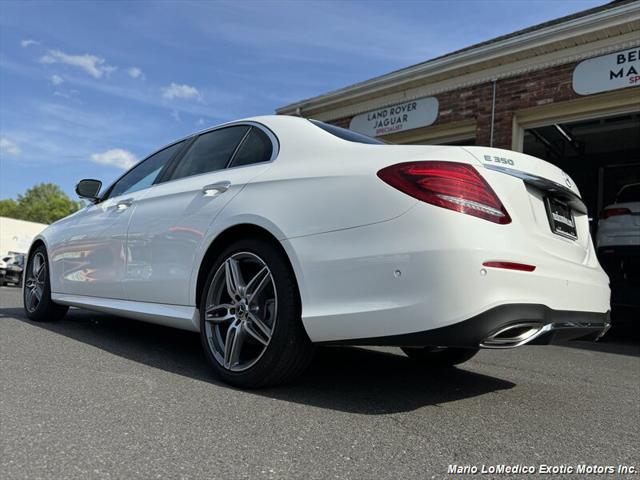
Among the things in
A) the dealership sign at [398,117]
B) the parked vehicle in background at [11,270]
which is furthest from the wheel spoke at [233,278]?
the parked vehicle in background at [11,270]

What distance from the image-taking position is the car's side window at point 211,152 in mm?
3547

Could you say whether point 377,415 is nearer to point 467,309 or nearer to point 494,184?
point 467,309

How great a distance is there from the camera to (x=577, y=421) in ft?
8.79

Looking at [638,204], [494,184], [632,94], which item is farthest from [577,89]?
[494,184]

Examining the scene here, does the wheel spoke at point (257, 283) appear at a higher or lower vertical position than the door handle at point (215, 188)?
lower

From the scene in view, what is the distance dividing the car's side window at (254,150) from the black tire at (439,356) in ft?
5.81

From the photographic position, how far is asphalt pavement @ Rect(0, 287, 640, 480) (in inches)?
74.4

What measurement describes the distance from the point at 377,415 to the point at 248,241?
112 centimetres

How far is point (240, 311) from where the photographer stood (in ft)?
9.59

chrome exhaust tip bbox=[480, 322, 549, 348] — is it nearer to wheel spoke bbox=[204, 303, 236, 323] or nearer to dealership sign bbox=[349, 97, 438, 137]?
wheel spoke bbox=[204, 303, 236, 323]

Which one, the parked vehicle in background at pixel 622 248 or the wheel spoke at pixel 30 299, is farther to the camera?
the parked vehicle in background at pixel 622 248

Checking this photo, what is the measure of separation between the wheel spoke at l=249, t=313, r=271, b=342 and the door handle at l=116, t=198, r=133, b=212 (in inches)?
70.1

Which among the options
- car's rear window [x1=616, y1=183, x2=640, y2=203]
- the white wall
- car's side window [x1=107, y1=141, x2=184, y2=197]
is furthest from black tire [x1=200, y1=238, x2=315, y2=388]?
the white wall

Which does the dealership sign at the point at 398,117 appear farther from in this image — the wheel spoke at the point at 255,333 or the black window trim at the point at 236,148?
the wheel spoke at the point at 255,333
